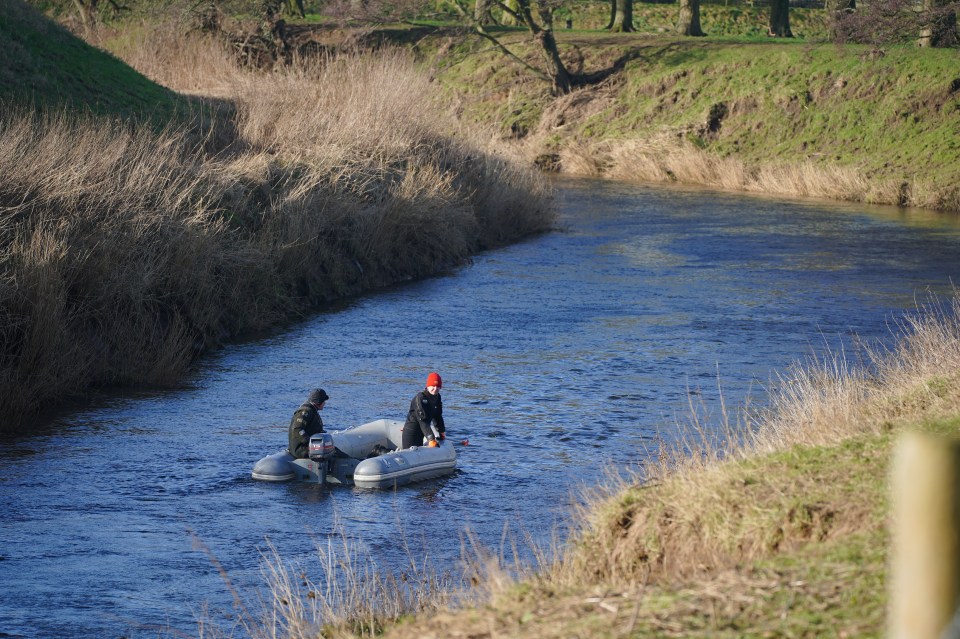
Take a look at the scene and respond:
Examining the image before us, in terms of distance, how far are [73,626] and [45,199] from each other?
9.93 m

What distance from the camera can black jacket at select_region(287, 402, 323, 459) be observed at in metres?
13.3

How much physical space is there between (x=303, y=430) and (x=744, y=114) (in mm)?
35749

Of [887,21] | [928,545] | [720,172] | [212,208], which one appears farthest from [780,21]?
[928,545]

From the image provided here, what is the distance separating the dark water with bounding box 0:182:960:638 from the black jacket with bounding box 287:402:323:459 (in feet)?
1.40

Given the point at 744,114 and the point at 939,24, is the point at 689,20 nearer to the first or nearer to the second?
the point at 744,114

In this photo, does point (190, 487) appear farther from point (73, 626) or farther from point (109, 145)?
point (109, 145)

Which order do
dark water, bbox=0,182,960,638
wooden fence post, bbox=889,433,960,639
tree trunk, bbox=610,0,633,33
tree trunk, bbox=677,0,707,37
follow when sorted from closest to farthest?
1. wooden fence post, bbox=889,433,960,639
2. dark water, bbox=0,182,960,638
3. tree trunk, bbox=677,0,707,37
4. tree trunk, bbox=610,0,633,33

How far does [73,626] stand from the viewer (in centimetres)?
916

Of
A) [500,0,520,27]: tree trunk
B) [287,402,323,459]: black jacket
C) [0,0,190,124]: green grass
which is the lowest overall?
[287,402,323,459]: black jacket

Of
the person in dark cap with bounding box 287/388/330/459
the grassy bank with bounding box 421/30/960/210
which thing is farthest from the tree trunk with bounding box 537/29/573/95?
the person in dark cap with bounding box 287/388/330/459

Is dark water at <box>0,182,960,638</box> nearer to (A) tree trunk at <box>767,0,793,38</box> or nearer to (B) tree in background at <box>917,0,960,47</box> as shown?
(B) tree in background at <box>917,0,960,47</box>

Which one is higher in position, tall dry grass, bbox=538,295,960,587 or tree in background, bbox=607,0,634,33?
tree in background, bbox=607,0,634,33

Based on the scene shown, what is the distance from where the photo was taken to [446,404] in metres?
16.4

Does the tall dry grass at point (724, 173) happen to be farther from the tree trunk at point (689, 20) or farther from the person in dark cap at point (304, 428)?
the person in dark cap at point (304, 428)
